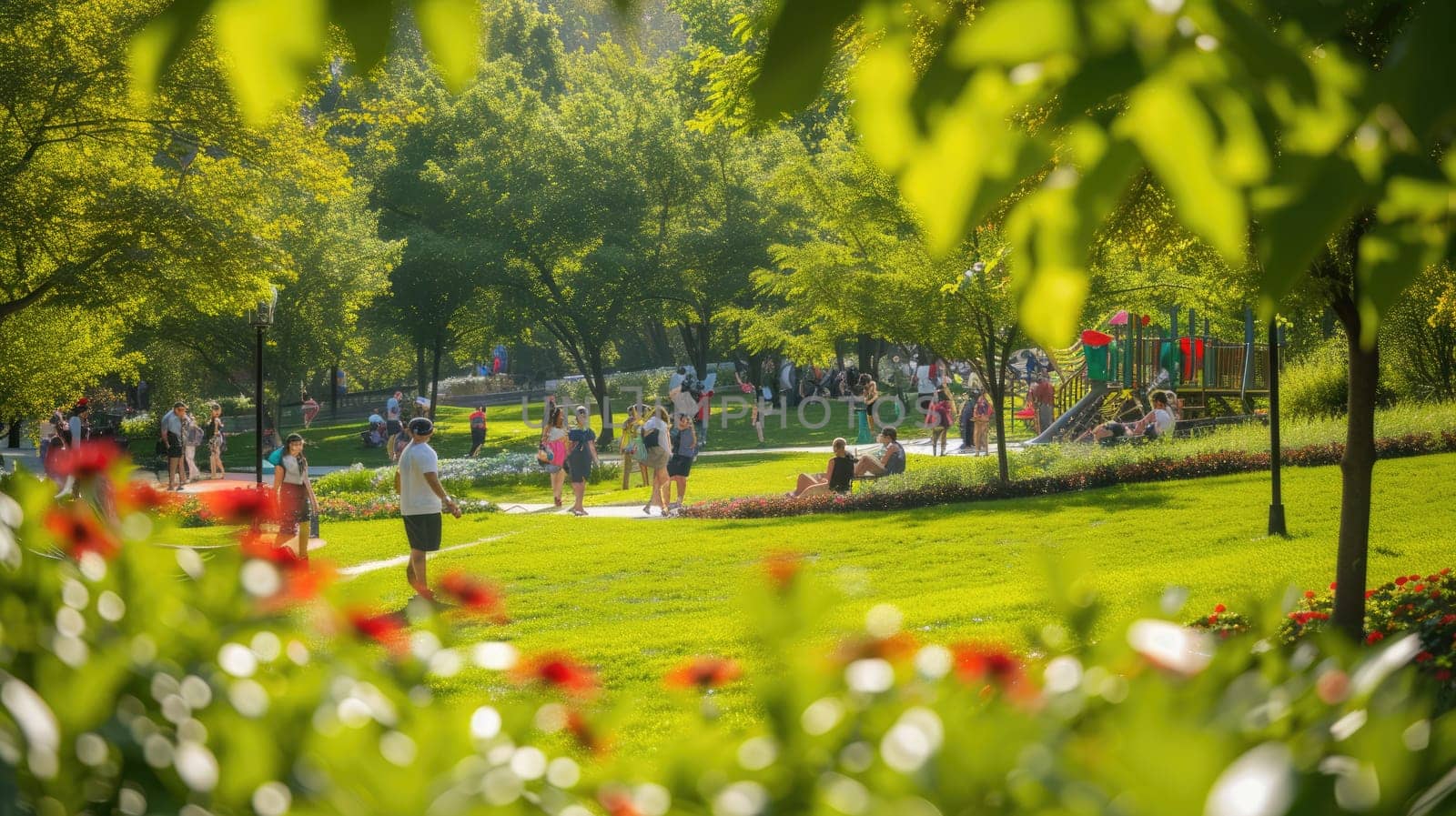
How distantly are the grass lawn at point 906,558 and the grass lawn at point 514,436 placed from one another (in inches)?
655

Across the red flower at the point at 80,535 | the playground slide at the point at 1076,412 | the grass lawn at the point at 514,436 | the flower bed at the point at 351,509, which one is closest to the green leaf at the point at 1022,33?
the red flower at the point at 80,535

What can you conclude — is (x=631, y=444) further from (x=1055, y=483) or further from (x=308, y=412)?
(x=308, y=412)

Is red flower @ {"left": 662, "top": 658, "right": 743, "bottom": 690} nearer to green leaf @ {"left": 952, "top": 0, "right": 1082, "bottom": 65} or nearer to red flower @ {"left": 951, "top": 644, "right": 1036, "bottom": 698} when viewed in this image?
red flower @ {"left": 951, "top": 644, "right": 1036, "bottom": 698}

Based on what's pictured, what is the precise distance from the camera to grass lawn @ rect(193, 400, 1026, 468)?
40.0 m

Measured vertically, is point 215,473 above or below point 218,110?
below

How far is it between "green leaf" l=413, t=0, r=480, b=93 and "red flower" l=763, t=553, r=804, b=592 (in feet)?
4.13

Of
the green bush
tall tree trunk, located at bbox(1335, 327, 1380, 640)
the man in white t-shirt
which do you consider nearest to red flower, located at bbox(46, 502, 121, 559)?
tall tree trunk, located at bbox(1335, 327, 1380, 640)

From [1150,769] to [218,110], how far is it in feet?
66.7

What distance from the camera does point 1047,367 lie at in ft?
182

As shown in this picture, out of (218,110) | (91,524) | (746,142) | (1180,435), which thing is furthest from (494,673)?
(746,142)

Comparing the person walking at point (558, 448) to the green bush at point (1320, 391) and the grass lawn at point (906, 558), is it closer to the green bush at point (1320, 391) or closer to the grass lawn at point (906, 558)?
the grass lawn at point (906, 558)

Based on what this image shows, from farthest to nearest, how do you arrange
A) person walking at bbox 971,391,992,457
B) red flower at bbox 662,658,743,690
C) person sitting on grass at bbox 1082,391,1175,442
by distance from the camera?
person walking at bbox 971,391,992,457 < person sitting on grass at bbox 1082,391,1175,442 < red flower at bbox 662,658,743,690

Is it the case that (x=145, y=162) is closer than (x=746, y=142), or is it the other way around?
(x=145, y=162)

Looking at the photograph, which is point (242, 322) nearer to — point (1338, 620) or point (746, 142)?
point (746, 142)
